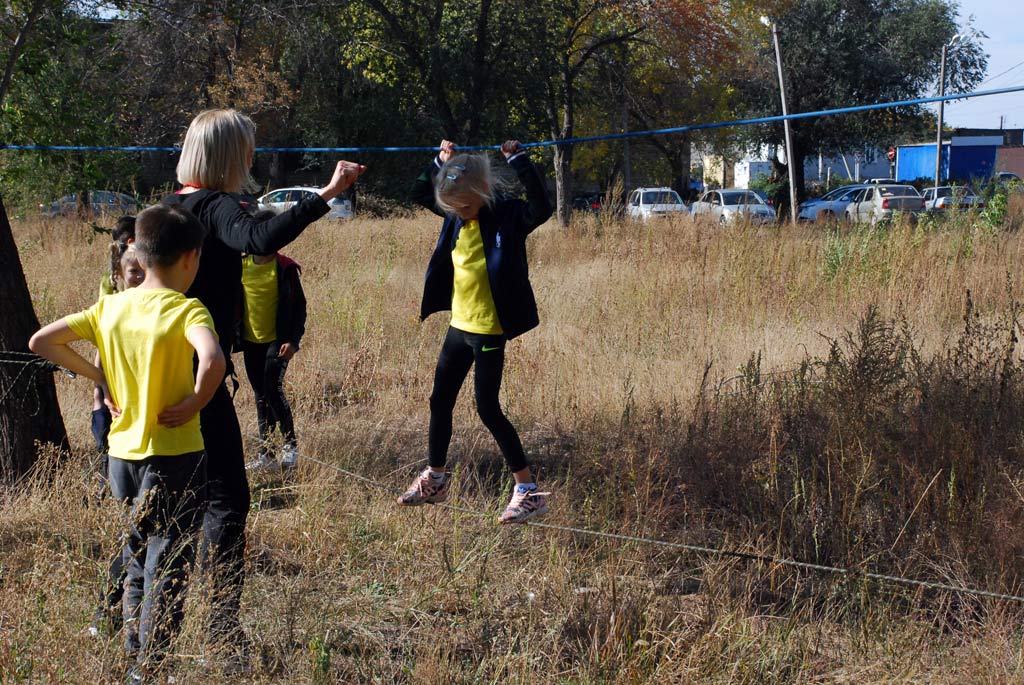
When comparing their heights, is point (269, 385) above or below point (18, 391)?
below

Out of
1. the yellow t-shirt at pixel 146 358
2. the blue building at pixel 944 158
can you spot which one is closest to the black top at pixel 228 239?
the yellow t-shirt at pixel 146 358

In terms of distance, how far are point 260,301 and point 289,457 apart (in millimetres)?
922

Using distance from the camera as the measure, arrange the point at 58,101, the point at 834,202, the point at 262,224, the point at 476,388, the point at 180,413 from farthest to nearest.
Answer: the point at 834,202 < the point at 58,101 < the point at 476,388 < the point at 262,224 < the point at 180,413

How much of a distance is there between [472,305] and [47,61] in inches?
164

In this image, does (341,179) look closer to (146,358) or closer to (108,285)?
(146,358)

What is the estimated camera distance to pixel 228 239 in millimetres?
3133

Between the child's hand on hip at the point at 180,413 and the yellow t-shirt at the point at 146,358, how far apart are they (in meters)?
0.02

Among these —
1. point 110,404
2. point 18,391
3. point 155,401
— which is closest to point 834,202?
point 18,391

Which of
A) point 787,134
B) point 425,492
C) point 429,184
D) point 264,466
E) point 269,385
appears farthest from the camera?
point 787,134

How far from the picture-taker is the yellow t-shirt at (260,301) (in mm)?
5457

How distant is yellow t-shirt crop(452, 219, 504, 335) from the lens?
4.18 metres

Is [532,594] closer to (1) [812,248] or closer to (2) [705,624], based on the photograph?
(2) [705,624]

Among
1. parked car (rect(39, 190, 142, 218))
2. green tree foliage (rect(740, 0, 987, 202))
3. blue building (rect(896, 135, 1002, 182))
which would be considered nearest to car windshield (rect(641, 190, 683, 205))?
green tree foliage (rect(740, 0, 987, 202))

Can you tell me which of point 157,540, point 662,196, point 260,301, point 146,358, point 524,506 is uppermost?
point 146,358
